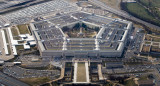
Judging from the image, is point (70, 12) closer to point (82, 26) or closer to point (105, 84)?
point (82, 26)

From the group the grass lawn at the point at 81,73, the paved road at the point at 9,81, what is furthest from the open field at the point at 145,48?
the paved road at the point at 9,81

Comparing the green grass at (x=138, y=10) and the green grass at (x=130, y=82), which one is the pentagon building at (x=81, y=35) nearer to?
the green grass at (x=130, y=82)

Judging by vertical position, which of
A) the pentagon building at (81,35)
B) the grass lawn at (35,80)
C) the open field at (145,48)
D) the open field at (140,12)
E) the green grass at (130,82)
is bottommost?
the green grass at (130,82)

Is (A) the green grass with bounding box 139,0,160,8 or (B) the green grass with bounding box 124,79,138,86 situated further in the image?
(A) the green grass with bounding box 139,0,160,8

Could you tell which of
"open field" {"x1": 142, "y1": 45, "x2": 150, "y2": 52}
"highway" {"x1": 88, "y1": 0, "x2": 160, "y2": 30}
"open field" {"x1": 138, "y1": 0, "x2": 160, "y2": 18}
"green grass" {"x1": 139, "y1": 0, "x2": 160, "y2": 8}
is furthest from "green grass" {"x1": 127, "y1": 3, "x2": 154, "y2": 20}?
"open field" {"x1": 142, "y1": 45, "x2": 150, "y2": 52}

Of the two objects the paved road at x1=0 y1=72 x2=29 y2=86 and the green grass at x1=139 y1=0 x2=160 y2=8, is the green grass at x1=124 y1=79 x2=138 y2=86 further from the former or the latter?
the green grass at x1=139 y1=0 x2=160 y2=8

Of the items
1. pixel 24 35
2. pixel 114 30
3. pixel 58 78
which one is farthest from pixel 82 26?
pixel 58 78

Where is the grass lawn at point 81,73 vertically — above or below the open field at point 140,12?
below

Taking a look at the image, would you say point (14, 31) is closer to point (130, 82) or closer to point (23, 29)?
point (23, 29)

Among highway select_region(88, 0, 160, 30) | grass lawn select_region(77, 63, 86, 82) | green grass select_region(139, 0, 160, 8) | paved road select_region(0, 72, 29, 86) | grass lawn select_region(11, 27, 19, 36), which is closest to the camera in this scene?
paved road select_region(0, 72, 29, 86)
